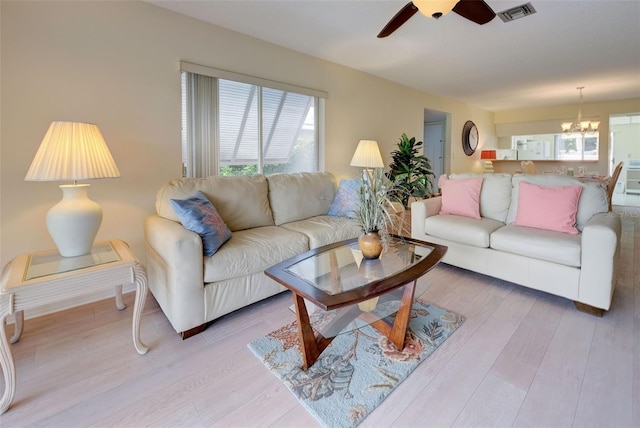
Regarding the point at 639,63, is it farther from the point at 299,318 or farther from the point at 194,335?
the point at 194,335

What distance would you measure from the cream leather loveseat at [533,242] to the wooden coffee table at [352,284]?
879 millimetres

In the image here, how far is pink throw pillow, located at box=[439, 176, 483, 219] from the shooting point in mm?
3029

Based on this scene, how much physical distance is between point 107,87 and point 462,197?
3294 millimetres

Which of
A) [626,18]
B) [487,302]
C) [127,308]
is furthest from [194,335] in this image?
[626,18]

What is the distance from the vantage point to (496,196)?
3.00m

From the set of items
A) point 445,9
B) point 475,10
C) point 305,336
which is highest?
point 475,10

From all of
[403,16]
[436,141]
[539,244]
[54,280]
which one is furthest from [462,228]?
[436,141]

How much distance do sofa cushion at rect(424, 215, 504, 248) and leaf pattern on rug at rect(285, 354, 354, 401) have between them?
5.53ft

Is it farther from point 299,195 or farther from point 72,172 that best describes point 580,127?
point 72,172

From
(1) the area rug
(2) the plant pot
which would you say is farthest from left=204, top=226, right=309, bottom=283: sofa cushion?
(2) the plant pot

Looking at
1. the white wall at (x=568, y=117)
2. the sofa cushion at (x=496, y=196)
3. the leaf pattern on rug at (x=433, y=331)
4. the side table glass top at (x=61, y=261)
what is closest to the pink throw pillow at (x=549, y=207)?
the sofa cushion at (x=496, y=196)

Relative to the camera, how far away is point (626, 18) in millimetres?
2773

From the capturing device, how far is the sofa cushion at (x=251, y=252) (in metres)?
1.96

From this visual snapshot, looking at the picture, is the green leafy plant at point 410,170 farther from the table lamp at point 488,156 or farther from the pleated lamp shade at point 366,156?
the table lamp at point 488,156
